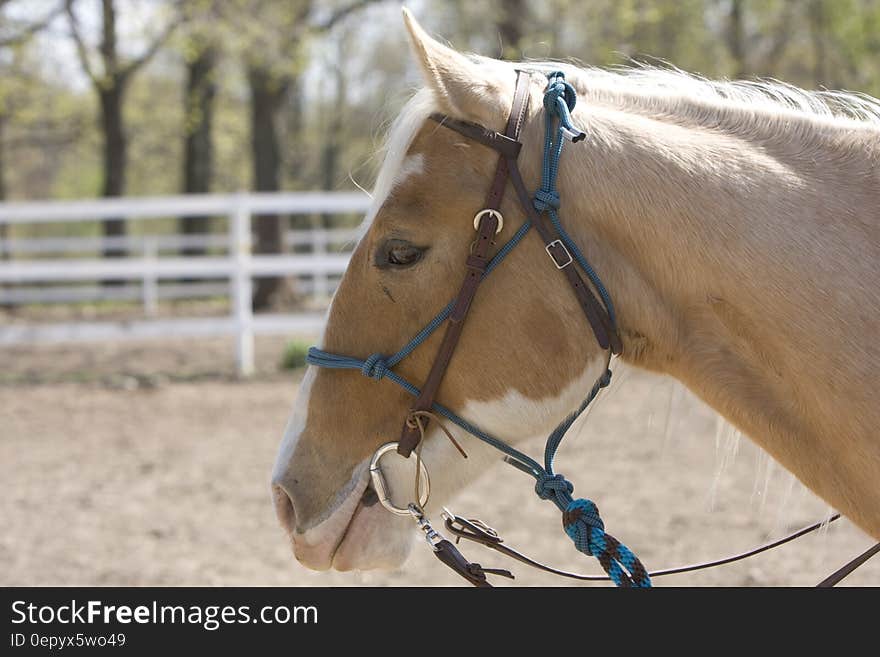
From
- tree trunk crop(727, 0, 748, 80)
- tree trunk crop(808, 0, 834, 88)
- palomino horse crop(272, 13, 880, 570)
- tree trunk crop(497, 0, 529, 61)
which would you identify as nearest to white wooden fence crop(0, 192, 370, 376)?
tree trunk crop(497, 0, 529, 61)

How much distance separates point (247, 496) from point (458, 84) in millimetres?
4630

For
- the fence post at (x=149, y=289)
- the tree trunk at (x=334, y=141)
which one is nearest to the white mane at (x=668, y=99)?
the fence post at (x=149, y=289)

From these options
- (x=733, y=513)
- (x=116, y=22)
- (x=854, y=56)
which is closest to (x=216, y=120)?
(x=116, y=22)

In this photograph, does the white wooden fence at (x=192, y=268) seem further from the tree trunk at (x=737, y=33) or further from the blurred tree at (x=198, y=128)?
the tree trunk at (x=737, y=33)

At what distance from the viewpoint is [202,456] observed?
6.97 meters

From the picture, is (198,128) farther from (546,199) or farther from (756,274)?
(756,274)

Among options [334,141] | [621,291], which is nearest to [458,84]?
[621,291]

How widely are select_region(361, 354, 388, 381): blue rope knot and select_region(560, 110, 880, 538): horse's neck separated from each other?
51 centimetres

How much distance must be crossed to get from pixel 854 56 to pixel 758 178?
60.0ft

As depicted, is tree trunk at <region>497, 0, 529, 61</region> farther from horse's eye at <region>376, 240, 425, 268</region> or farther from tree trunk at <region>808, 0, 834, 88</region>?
horse's eye at <region>376, 240, 425, 268</region>

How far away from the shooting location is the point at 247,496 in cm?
599
